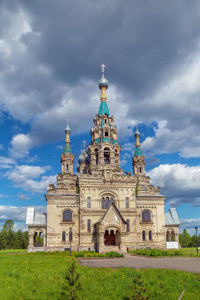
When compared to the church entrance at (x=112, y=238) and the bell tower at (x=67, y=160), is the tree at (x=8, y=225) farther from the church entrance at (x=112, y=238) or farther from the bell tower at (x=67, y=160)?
the church entrance at (x=112, y=238)

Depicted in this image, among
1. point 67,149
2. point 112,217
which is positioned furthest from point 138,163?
point 112,217

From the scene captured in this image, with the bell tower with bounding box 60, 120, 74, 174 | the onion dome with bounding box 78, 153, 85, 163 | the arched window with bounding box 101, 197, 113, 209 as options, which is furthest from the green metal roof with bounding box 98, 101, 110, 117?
the arched window with bounding box 101, 197, 113, 209

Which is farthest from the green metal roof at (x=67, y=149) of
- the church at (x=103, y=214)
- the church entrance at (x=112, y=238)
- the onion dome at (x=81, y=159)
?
the church entrance at (x=112, y=238)

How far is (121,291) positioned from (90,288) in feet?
4.58

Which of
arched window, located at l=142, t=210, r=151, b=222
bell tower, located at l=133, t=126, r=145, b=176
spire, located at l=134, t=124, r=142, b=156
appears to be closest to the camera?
arched window, located at l=142, t=210, r=151, b=222

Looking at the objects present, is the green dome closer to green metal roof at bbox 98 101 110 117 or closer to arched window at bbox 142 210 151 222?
green metal roof at bbox 98 101 110 117

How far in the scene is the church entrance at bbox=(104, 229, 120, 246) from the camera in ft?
129

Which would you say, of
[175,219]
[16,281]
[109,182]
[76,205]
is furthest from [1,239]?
[16,281]

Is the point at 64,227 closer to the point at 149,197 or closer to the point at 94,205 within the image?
the point at 94,205

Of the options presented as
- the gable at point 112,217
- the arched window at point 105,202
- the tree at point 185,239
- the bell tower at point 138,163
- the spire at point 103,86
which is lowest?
the tree at point 185,239

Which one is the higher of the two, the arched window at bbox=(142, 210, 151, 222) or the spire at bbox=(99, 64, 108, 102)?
the spire at bbox=(99, 64, 108, 102)

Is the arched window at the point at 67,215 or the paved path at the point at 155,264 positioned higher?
the arched window at the point at 67,215

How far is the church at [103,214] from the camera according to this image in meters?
39.8

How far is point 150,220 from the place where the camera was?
146 ft
